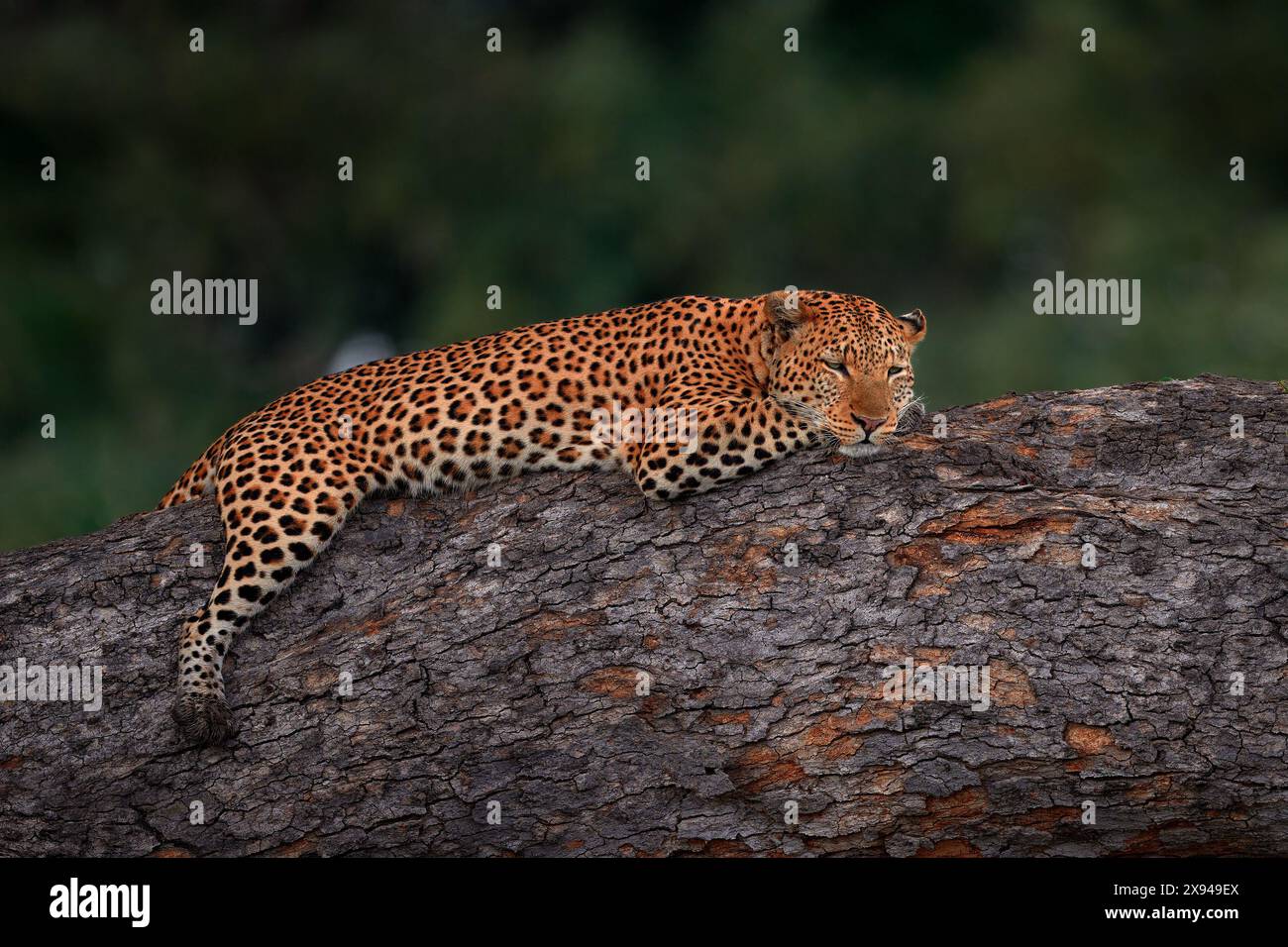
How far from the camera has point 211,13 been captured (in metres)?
27.1

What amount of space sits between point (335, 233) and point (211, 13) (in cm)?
424

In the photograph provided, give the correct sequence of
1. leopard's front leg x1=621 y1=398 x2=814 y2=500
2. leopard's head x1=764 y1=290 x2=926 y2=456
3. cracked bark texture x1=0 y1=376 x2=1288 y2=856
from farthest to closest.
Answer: leopard's head x1=764 y1=290 x2=926 y2=456 → leopard's front leg x1=621 y1=398 x2=814 y2=500 → cracked bark texture x1=0 y1=376 x2=1288 y2=856

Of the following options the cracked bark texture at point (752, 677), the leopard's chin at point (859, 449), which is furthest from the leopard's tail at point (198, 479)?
the leopard's chin at point (859, 449)

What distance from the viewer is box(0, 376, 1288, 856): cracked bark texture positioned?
7.51 metres

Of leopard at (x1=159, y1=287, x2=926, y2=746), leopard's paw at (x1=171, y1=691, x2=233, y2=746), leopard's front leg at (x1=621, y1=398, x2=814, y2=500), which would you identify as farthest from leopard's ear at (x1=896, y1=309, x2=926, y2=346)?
leopard's paw at (x1=171, y1=691, x2=233, y2=746)

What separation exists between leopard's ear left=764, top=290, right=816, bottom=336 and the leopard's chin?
102 centimetres

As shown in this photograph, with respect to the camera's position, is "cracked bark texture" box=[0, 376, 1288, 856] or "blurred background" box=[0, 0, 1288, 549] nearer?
"cracked bark texture" box=[0, 376, 1288, 856]

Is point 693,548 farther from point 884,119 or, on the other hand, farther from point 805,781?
point 884,119

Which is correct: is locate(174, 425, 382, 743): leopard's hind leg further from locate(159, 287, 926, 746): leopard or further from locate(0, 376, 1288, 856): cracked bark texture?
locate(0, 376, 1288, 856): cracked bark texture

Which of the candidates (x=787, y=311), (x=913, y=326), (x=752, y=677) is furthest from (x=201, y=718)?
(x=913, y=326)

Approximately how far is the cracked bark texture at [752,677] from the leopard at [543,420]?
0.60 feet

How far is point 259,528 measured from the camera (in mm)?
8641

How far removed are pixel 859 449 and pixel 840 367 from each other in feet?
2.11

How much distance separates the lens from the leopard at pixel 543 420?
8438mm
